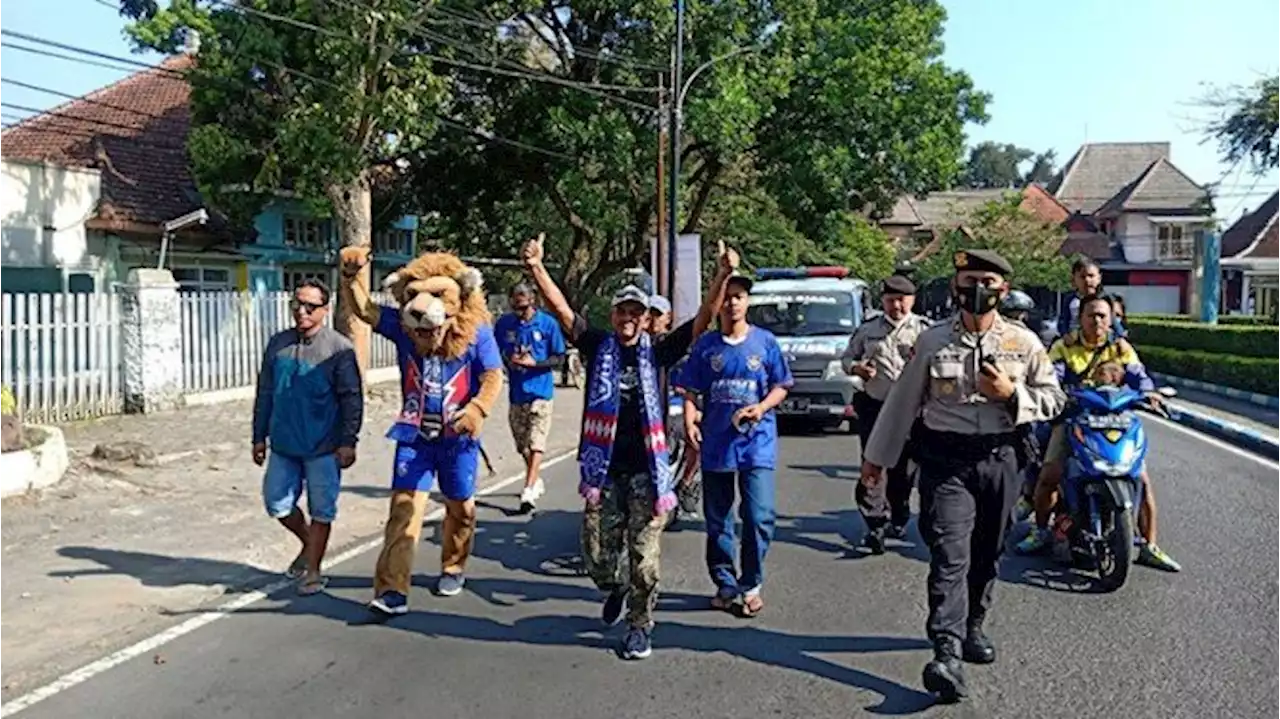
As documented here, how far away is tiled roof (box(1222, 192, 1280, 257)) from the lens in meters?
47.1

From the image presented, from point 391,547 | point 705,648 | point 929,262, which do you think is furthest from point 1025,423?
point 929,262

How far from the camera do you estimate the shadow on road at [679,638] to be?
5371 mm

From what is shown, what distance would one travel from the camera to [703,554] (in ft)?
25.7

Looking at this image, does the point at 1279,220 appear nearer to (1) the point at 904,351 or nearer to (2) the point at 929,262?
(2) the point at 929,262

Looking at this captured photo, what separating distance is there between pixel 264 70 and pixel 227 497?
1170cm

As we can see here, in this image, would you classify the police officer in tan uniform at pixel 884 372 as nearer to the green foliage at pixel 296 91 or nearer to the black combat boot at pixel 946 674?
the black combat boot at pixel 946 674

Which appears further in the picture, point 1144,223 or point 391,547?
point 1144,223

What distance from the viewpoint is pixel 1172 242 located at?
181 feet

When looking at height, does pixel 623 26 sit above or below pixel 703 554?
above

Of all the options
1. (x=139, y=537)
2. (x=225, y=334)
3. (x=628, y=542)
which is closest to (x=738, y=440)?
(x=628, y=542)

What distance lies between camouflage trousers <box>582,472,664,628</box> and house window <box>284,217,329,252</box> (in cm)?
2336

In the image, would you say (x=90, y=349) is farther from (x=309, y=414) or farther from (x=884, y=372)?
(x=884, y=372)

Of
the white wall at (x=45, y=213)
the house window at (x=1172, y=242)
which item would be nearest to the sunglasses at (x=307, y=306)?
the white wall at (x=45, y=213)

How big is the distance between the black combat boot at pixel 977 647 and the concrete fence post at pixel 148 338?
12517mm
